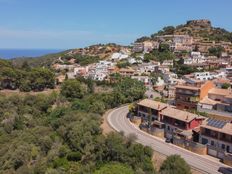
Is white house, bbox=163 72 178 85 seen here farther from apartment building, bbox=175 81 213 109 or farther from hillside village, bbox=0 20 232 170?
apartment building, bbox=175 81 213 109

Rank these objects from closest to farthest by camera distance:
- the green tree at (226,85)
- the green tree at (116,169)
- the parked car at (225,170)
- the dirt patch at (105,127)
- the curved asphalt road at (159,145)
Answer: the green tree at (116,169), the parked car at (225,170), the curved asphalt road at (159,145), the dirt patch at (105,127), the green tree at (226,85)

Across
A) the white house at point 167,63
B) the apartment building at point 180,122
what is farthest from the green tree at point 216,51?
A: the apartment building at point 180,122

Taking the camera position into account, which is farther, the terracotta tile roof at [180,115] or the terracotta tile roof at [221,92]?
the terracotta tile roof at [221,92]

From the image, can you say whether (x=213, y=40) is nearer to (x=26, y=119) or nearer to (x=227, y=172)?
(x=26, y=119)

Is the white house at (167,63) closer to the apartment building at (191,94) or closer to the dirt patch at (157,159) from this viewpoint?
the apartment building at (191,94)

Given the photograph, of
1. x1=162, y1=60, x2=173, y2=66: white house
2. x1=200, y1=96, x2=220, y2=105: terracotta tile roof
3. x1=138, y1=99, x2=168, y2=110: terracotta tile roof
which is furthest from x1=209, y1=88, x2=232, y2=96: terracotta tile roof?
x1=162, y1=60, x2=173, y2=66: white house

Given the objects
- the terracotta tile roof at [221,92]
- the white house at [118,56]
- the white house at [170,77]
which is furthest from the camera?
the white house at [118,56]

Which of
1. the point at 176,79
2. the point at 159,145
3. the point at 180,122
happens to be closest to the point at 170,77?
the point at 176,79

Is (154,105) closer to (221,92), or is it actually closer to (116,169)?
(221,92)
